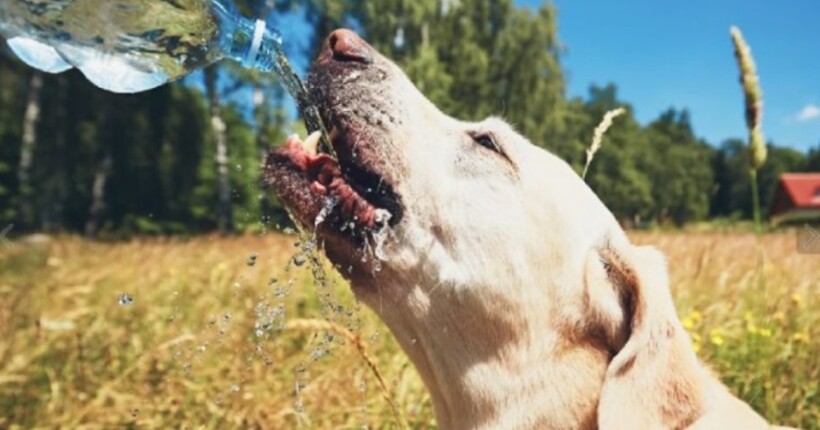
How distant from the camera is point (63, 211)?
105 ft

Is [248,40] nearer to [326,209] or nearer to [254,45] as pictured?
[254,45]

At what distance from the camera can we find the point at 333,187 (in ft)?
9.77

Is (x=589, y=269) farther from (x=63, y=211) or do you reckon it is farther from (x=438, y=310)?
(x=63, y=211)

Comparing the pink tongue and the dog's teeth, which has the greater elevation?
the dog's teeth

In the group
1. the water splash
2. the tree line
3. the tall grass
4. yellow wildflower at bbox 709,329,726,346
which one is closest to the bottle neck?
the water splash

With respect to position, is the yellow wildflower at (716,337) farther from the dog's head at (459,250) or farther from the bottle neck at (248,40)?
the bottle neck at (248,40)

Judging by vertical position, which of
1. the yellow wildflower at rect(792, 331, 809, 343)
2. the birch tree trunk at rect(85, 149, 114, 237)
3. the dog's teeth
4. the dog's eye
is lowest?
the birch tree trunk at rect(85, 149, 114, 237)

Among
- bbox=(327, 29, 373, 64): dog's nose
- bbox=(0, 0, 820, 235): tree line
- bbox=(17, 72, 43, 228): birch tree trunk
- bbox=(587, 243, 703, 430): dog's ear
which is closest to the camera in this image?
bbox=(587, 243, 703, 430): dog's ear

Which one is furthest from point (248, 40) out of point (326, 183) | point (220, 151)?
point (220, 151)

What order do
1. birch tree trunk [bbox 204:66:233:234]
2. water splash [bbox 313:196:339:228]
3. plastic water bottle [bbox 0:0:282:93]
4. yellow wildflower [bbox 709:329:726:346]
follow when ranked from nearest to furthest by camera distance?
water splash [bbox 313:196:339:228]
plastic water bottle [bbox 0:0:282:93]
yellow wildflower [bbox 709:329:726:346]
birch tree trunk [bbox 204:66:233:234]

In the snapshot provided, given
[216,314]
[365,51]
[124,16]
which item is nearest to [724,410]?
[365,51]

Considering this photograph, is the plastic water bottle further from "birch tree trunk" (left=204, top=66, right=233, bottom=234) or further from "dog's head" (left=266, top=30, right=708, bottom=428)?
"birch tree trunk" (left=204, top=66, right=233, bottom=234)

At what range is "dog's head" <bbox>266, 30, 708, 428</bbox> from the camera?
116 inches

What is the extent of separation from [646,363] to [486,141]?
3.38 feet
